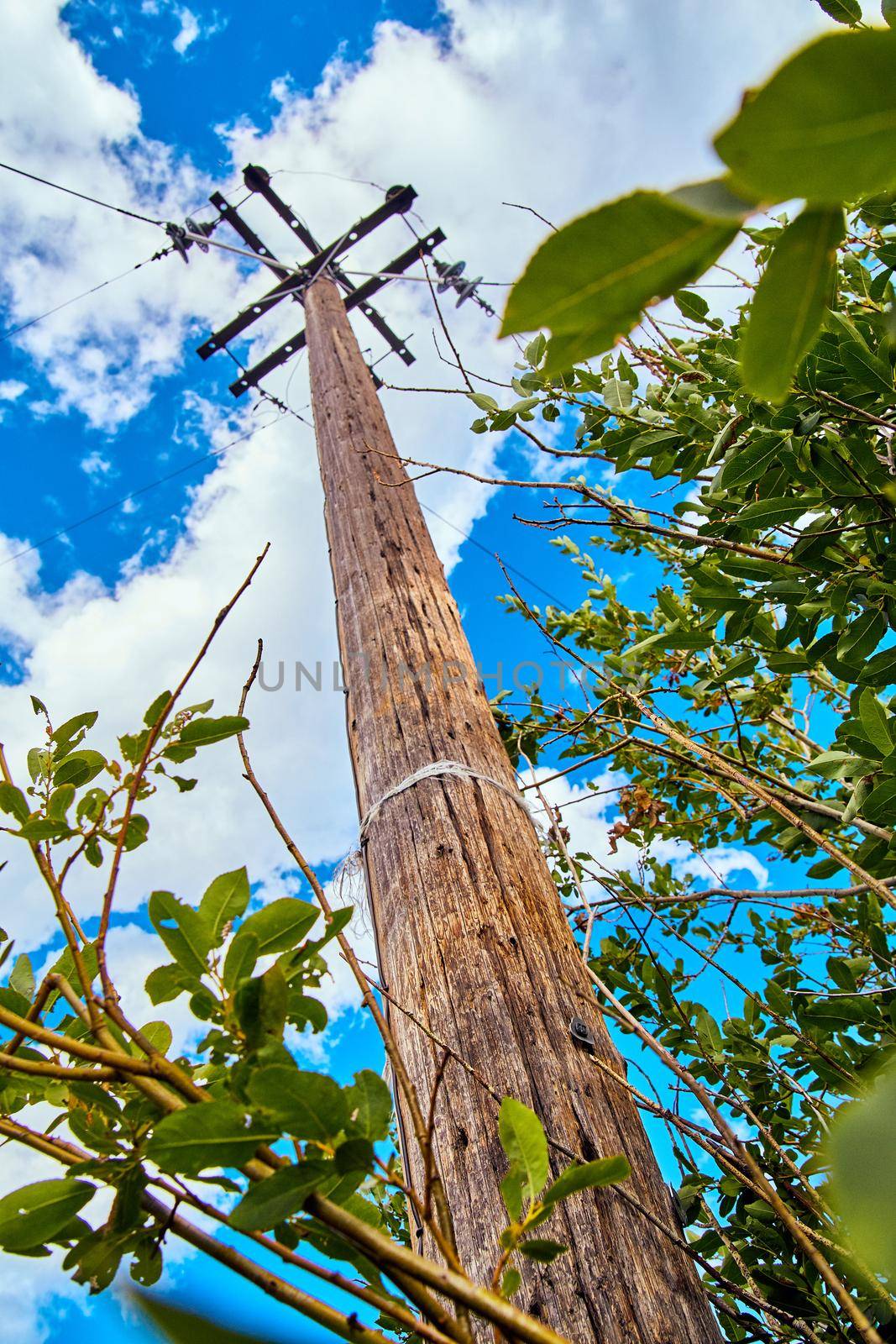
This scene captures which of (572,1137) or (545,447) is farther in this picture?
(545,447)

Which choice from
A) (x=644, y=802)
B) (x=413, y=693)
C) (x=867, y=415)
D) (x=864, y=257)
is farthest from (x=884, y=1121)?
(x=864, y=257)

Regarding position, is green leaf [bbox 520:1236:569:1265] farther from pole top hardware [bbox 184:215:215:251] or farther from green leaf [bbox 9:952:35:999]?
pole top hardware [bbox 184:215:215:251]

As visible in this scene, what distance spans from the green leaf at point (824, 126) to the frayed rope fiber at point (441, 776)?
4.63 ft

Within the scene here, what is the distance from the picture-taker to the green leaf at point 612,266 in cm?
24

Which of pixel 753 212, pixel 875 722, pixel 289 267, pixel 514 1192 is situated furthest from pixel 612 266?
pixel 289 267

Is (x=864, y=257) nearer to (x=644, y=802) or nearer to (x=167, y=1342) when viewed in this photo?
(x=644, y=802)

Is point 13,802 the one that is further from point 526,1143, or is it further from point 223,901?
point 526,1143

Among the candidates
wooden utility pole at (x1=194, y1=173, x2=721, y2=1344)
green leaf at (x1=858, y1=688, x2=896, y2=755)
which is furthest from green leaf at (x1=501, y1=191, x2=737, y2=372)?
green leaf at (x1=858, y1=688, x2=896, y2=755)

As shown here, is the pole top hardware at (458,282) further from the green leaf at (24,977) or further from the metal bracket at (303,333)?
the green leaf at (24,977)

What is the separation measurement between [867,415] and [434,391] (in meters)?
0.88

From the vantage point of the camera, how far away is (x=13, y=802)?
630 mm

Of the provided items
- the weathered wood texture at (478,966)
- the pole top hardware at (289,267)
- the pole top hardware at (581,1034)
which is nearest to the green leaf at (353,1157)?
the weathered wood texture at (478,966)

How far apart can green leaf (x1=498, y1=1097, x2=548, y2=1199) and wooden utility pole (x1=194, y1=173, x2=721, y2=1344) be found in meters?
0.15

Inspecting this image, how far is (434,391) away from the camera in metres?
1.73
